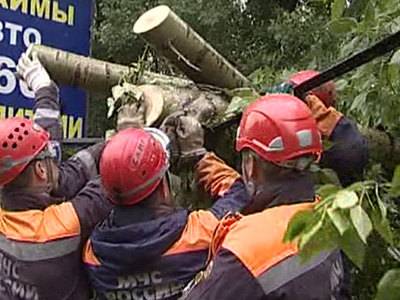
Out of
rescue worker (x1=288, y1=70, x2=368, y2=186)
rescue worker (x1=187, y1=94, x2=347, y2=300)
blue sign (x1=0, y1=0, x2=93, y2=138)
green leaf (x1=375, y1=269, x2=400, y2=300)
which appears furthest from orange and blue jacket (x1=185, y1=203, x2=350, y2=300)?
blue sign (x1=0, y1=0, x2=93, y2=138)

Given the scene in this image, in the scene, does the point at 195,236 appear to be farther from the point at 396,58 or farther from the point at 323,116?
the point at 396,58

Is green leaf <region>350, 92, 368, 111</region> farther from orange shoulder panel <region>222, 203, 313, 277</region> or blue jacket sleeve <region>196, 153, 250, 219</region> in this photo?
orange shoulder panel <region>222, 203, 313, 277</region>

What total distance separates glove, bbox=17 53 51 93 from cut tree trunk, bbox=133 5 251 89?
0.47 m

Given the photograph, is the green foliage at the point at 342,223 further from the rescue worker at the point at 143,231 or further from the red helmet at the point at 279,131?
the rescue worker at the point at 143,231

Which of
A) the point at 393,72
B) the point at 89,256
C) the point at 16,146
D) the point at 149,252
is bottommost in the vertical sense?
the point at 89,256

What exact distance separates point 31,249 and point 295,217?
181cm

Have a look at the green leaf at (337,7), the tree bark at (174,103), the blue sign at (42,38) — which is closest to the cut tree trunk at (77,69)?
the tree bark at (174,103)

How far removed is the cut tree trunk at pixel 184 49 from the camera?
4.59 meters

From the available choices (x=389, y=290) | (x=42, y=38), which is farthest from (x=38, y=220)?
(x=42, y=38)

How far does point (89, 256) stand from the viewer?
3.76m

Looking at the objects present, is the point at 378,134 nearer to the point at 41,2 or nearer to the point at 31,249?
the point at 31,249

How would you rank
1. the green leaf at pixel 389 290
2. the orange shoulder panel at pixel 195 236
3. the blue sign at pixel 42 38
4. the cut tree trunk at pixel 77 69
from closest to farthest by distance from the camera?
the green leaf at pixel 389 290, the orange shoulder panel at pixel 195 236, the cut tree trunk at pixel 77 69, the blue sign at pixel 42 38

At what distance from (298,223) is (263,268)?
1.89 ft

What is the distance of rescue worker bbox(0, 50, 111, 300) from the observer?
150 inches
